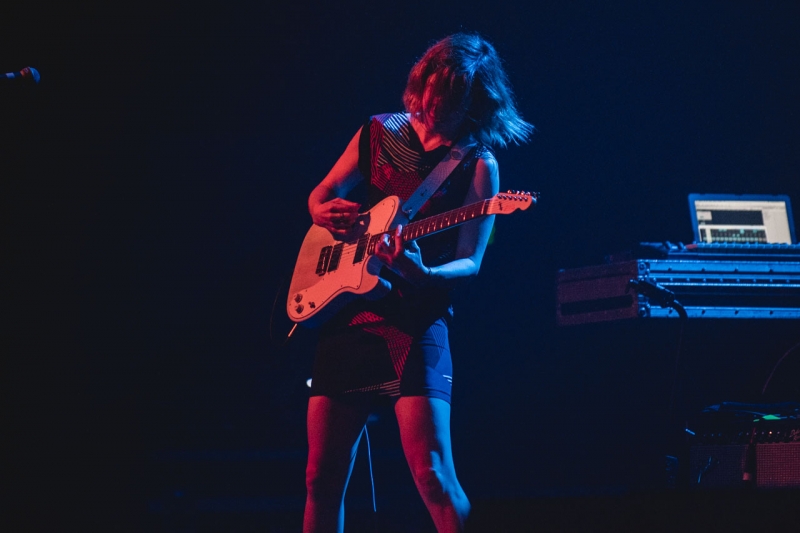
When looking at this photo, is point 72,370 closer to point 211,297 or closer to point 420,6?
point 211,297

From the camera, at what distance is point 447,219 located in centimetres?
244

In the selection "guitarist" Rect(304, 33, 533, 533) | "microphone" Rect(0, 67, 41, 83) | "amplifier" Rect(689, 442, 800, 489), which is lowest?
"amplifier" Rect(689, 442, 800, 489)

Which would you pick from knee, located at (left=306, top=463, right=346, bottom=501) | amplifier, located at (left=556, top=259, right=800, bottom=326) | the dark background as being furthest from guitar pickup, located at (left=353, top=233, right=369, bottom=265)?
amplifier, located at (left=556, top=259, right=800, bottom=326)

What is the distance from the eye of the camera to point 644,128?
497cm

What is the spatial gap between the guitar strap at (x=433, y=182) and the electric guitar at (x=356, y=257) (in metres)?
0.04

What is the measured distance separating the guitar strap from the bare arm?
0.20 m

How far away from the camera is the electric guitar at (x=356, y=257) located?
240 cm

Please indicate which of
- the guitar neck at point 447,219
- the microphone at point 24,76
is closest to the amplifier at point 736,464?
the guitar neck at point 447,219

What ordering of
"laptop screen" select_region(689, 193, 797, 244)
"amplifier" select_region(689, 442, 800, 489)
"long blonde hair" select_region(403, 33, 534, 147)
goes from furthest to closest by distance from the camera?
"laptop screen" select_region(689, 193, 797, 244) → "amplifier" select_region(689, 442, 800, 489) → "long blonde hair" select_region(403, 33, 534, 147)

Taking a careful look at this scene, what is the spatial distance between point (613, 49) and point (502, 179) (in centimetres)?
115

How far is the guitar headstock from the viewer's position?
2.35 meters

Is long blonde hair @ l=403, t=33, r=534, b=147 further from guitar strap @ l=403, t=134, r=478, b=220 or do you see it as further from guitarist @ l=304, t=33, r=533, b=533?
guitar strap @ l=403, t=134, r=478, b=220

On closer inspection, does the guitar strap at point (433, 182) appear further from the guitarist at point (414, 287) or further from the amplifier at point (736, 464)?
the amplifier at point (736, 464)

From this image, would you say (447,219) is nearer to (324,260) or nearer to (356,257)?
(356,257)
